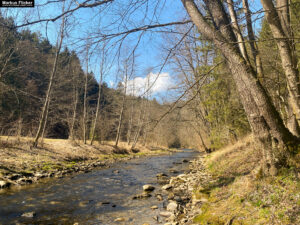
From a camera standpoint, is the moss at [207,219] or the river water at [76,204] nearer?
the moss at [207,219]

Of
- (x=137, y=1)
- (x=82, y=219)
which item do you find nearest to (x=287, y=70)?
(x=137, y=1)

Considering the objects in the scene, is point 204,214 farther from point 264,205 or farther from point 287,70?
point 287,70

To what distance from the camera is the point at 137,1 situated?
3.51m

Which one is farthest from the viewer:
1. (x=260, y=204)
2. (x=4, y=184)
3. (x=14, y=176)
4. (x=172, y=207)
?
(x=14, y=176)

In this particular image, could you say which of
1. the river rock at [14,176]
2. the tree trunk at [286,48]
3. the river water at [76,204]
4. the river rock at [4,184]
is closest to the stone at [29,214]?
the river water at [76,204]

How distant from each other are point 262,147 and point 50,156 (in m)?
12.2

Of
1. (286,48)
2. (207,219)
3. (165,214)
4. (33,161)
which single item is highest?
(286,48)

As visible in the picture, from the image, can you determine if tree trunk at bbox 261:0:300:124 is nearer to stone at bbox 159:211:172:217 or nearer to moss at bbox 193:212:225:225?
moss at bbox 193:212:225:225

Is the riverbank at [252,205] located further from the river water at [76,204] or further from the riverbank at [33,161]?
the riverbank at [33,161]

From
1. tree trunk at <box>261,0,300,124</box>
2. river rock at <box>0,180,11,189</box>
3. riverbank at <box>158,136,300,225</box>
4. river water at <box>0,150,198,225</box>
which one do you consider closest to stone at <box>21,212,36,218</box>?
river water at <box>0,150,198,225</box>

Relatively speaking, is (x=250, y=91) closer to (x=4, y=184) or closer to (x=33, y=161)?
(x=4, y=184)

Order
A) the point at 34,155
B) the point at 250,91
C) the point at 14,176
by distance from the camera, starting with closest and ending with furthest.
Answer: the point at 250,91, the point at 14,176, the point at 34,155

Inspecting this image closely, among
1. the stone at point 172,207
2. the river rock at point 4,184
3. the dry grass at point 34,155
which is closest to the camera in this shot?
the stone at point 172,207

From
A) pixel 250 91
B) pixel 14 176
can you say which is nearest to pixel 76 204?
pixel 14 176
